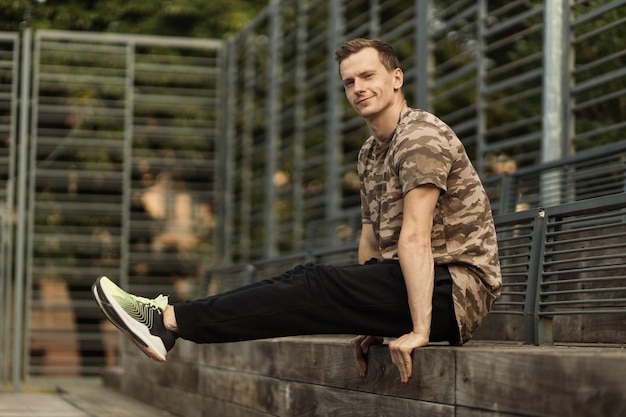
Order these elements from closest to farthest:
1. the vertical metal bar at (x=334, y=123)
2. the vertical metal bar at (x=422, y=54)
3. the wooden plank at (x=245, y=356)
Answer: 1. the wooden plank at (x=245, y=356)
2. the vertical metal bar at (x=422, y=54)
3. the vertical metal bar at (x=334, y=123)

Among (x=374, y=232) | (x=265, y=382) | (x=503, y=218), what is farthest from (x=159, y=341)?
(x=265, y=382)

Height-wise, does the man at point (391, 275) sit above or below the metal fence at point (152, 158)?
below

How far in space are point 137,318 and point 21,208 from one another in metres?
15.4

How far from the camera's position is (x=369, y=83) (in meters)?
5.78

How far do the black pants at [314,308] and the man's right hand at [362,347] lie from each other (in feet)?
1.18

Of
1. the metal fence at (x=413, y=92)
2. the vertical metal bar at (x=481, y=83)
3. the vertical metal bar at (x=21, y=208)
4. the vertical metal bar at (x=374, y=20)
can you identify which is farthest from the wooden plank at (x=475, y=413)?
the vertical metal bar at (x=21, y=208)

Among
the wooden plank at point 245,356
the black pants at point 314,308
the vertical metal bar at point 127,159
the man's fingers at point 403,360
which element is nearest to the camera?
the man's fingers at point 403,360

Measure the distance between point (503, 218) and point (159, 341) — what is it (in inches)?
73.3

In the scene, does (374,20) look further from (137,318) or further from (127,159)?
(137,318)

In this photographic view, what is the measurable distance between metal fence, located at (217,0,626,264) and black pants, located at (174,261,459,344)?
394 centimetres

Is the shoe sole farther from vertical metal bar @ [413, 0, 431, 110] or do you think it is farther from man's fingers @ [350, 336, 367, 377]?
vertical metal bar @ [413, 0, 431, 110]

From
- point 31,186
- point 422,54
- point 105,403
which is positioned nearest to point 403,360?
point 105,403

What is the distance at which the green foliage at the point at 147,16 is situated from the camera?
75.9ft

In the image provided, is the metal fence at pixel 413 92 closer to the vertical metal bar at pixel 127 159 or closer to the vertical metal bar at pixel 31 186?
the vertical metal bar at pixel 127 159
